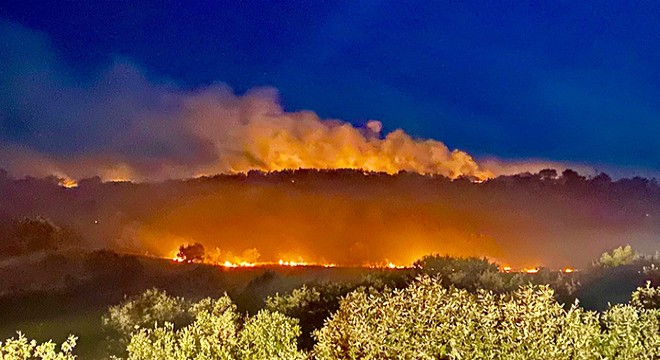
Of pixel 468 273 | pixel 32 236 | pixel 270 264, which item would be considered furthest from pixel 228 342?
pixel 32 236

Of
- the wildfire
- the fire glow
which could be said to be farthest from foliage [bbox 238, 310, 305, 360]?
the wildfire

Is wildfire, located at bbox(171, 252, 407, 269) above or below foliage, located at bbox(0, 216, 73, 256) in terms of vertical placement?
below

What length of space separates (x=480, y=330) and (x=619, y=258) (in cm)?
4981

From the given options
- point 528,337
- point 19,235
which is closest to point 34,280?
point 19,235

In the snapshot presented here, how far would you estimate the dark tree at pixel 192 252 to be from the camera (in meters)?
88.8

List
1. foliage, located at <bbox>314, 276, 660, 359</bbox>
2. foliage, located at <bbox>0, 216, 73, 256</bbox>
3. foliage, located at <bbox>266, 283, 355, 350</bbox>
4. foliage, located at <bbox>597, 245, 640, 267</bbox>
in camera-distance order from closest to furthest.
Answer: foliage, located at <bbox>314, 276, 660, 359</bbox> < foliage, located at <bbox>266, 283, 355, 350</bbox> < foliage, located at <bbox>597, 245, 640, 267</bbox> < foliage, located at <bbox>0, 216, 73, 256</bbox>

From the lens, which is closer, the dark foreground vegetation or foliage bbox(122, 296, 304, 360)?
the dark foreground vegetation

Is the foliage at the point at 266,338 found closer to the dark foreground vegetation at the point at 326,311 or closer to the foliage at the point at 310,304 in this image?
the dark foreground vegetation at the point at 326,311

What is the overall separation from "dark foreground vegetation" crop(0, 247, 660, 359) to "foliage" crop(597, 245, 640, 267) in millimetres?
196

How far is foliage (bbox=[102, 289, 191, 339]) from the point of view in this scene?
53.0 m

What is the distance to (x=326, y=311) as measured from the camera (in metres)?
48.5

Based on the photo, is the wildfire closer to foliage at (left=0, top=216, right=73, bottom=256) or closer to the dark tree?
the dark tree

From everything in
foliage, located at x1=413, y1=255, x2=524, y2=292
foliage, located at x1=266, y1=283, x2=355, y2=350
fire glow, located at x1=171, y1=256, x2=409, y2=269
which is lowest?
foliage, located at x1=266, y1=283, x2=355, y2=350

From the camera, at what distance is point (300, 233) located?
10612 centimetres
